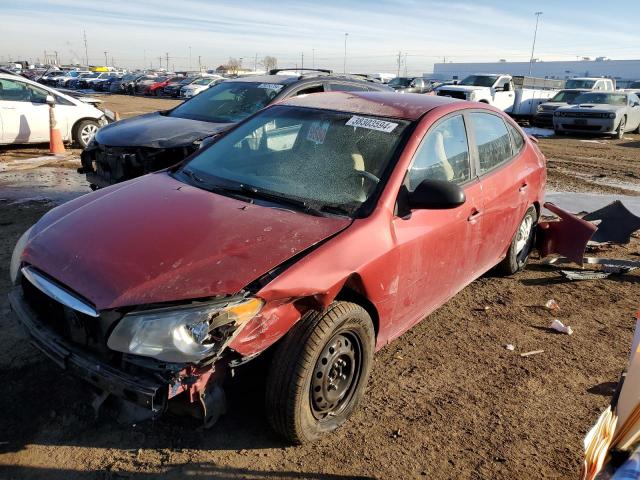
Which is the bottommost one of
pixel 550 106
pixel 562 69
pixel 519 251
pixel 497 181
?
pixel 519 251

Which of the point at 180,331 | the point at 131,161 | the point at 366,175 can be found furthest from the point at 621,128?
the point at 180,331

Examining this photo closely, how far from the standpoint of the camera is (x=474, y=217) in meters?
3.63

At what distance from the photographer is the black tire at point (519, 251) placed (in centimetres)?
478

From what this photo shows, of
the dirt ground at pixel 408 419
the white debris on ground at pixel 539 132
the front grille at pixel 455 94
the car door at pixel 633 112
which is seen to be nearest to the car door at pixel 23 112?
the dirt ground at pixel 408 419

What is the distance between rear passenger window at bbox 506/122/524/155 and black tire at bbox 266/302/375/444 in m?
2.68

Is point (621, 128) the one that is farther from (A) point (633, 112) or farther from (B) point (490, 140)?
(B) point (490, 140)

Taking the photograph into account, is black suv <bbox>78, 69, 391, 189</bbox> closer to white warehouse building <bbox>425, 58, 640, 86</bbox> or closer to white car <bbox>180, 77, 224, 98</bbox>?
white car <bbox>180, 77, 224, 98</bbox>

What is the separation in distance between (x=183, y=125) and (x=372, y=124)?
3.74 metres

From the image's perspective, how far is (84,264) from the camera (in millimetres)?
2430

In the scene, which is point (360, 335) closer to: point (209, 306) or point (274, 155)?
point (209, 306)

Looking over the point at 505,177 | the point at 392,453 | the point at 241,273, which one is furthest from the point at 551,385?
the point at 241,273

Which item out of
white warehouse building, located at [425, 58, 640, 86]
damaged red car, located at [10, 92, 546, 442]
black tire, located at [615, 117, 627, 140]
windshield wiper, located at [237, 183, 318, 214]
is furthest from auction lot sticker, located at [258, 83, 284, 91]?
white warehouse building, located at [425, 58, 640, 86]

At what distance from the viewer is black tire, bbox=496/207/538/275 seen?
4.78 metres

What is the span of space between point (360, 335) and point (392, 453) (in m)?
0.62
